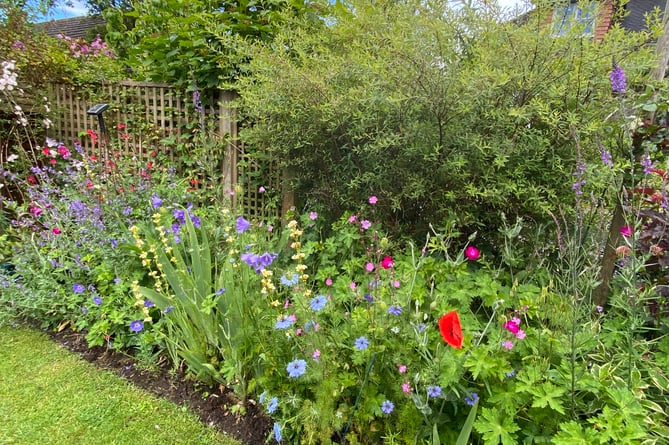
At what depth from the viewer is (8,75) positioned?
359 cm

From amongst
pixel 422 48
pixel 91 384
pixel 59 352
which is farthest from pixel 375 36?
pixel 59 352

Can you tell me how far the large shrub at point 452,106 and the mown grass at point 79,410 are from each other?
167 centimetres

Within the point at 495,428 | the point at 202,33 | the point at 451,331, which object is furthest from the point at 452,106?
the point at 202,33

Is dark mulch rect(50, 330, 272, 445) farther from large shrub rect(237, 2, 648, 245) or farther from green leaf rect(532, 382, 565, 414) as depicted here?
large shrub rect(237, 2, 648, 245)

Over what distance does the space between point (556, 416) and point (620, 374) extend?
48 cm

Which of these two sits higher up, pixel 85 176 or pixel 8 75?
pixel 8 75

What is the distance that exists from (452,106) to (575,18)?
0.78 meters

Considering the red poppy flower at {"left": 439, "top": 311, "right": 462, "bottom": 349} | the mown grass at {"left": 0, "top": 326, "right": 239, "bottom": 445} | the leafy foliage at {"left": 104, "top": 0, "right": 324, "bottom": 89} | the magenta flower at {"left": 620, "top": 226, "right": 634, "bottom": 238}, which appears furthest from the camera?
the leafy foliage at {"left": 104, "top": 0, "right": 324, "bottom": 89}

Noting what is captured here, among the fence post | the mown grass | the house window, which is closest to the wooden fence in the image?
the fence post

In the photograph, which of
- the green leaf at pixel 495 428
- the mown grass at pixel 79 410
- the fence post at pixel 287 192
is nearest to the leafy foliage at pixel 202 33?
the fence post at pixel 287 192

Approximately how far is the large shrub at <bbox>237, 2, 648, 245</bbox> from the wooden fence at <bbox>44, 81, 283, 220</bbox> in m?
1.04

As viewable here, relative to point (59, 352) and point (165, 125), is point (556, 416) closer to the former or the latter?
point (59, 352)

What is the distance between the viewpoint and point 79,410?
187cm

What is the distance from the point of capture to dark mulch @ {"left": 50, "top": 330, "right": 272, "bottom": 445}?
1719mm
